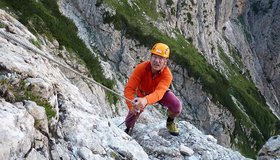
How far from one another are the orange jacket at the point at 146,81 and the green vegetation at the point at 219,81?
58.9m

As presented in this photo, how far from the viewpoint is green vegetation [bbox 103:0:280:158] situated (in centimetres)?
7476

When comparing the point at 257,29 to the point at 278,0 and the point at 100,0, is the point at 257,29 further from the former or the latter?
the point at 100,0

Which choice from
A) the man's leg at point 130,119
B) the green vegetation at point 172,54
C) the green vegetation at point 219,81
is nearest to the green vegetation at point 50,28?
the green vegetation at point 172,54

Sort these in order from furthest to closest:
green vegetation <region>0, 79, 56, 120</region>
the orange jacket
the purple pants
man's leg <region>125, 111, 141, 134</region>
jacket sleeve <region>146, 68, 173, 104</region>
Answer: man's leg <region>125, 111, 141, 134</region>, the purple pants, the orange jacket, jacket sleeve <region>146, 68, 173, 104</region>, green vegetation <region>0, 79, 56, 120</region>

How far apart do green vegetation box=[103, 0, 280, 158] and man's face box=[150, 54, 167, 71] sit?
5949 cm

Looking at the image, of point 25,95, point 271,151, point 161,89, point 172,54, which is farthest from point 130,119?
point 172,54

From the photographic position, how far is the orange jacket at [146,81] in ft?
39.3

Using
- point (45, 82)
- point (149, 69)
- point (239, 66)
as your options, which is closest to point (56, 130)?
point (45, 82)

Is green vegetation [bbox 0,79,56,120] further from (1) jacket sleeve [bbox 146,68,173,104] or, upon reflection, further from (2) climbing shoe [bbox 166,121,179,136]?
(2) climbing shoe [bbox 166,121,179,136]

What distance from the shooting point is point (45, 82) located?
9.04 metres

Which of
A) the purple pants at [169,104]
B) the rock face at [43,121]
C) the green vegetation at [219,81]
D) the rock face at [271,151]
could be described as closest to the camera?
the rock face at [43,121]

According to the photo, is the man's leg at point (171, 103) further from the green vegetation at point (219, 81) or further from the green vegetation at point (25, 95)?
the green vegetation at point (219, 81)

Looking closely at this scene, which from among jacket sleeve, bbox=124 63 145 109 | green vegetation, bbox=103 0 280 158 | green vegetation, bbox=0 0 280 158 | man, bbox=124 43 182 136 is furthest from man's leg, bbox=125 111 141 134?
→ green vegetation, bbox=103 0 280 158

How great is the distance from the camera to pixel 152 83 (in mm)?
12406
